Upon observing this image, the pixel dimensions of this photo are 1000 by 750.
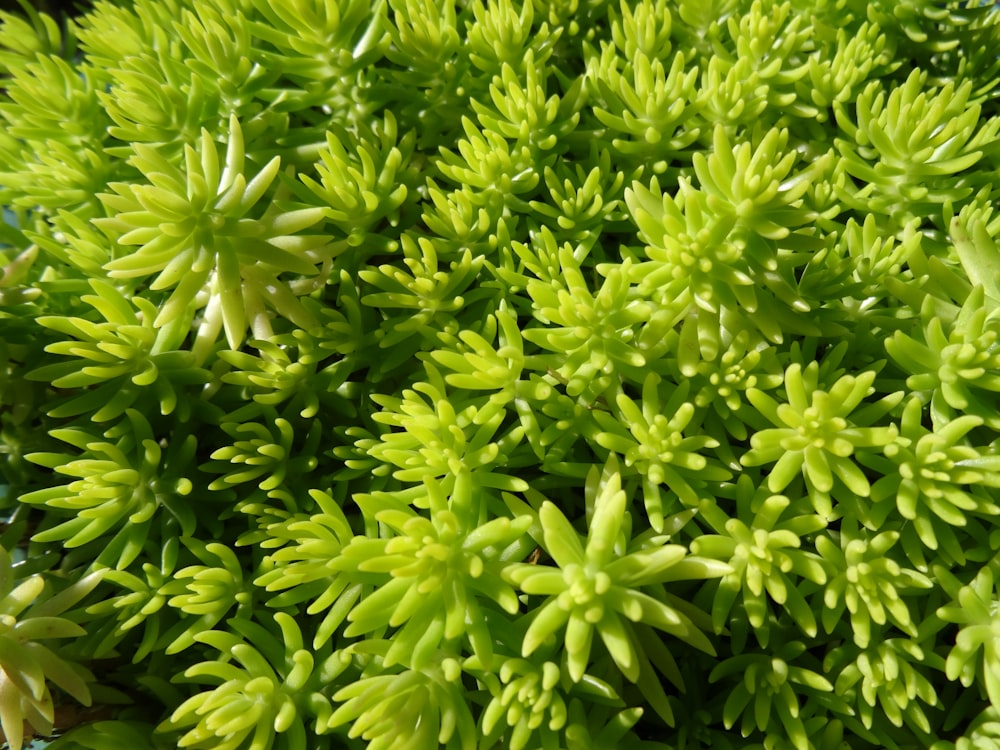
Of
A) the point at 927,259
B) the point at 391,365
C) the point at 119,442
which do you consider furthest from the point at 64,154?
the point at 927,259

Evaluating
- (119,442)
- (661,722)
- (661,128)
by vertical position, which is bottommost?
(661,722)

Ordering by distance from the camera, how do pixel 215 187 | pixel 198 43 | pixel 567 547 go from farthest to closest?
pixel 198 43
pixel 215 187
pixel 567 547

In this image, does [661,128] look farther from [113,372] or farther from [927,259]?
[113,372]

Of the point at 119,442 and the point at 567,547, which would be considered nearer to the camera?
the point at 567,547

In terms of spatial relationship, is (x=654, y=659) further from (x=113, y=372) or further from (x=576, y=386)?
(x=113, y=372)

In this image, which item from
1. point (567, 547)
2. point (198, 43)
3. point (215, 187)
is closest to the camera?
point (567, 547)

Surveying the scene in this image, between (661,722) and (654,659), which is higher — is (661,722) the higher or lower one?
the lower one
